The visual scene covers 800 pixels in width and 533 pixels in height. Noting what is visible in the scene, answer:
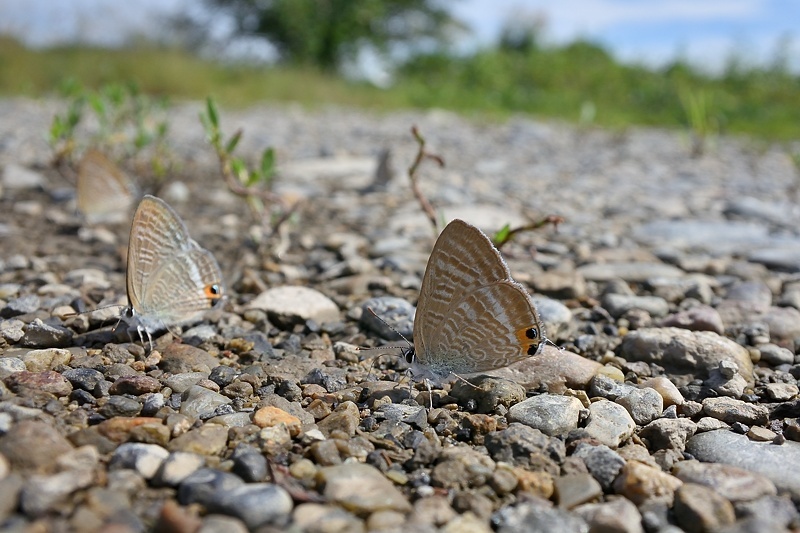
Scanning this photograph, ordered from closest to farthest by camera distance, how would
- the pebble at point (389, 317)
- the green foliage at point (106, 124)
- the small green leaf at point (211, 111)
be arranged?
the pebble at point (389, 317)
the small green leaf at point (211, 111)
the green foliage at point (106, 124)

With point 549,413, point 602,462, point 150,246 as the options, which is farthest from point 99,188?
point 602,462

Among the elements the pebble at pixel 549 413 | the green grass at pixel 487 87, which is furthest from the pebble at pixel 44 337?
the green grass at pixel 487 87

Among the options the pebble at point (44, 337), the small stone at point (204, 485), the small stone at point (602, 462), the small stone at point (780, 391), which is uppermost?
the small stone at point (780, 391)

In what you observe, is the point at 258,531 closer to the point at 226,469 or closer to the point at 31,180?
the point at 226,469

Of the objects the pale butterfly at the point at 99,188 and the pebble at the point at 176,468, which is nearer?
the pebble at the point at 176,468

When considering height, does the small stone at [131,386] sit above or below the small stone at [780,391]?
below

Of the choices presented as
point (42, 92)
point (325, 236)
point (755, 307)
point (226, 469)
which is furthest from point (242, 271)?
point (42, 92)

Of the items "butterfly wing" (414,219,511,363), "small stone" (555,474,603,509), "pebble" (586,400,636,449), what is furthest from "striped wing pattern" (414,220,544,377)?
"small stone" (555,474,603,509)

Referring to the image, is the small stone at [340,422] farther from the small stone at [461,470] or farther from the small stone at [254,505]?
the small stone at [254,505]
